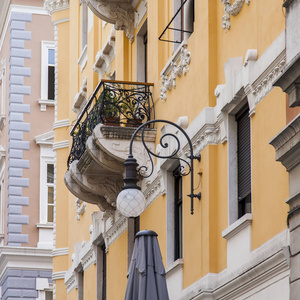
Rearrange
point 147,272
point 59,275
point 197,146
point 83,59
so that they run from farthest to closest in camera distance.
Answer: point 59,275 < point 83,59 < point 197,146 < point 147,272

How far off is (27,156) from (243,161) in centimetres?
2580

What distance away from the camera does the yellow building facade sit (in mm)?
14172

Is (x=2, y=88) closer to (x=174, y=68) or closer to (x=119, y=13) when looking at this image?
(x=119, y=13)

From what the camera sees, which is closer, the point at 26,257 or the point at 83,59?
the point at 83,59

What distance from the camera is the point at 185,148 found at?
58.6ft

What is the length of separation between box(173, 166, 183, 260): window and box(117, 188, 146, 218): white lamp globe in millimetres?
3372

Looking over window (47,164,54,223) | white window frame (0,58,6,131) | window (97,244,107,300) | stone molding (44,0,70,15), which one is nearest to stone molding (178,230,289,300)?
window (97,244,107,300)

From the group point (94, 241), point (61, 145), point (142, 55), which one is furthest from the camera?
point (61, 145)

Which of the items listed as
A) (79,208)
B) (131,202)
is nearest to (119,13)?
(79,208)

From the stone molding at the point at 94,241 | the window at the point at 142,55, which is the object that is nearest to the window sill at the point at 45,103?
the stone molding at the point at 94,241

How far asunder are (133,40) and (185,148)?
20.7 ft

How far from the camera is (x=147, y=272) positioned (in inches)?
615

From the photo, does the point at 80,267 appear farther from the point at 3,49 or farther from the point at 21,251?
the point at 3,49

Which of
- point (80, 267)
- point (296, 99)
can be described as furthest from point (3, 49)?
→ point (296, 99)
